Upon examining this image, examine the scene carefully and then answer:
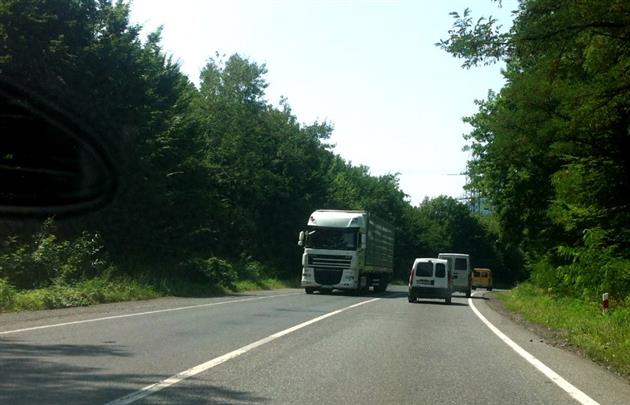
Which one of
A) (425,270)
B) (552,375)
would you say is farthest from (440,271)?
(552,375)

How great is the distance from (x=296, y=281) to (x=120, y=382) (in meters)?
50.1

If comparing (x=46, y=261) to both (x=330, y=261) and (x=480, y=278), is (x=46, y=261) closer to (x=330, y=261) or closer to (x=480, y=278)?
(x=330, y=261)

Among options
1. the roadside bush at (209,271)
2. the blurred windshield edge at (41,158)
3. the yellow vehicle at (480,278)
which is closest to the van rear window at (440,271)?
the roadside bush at (209,271)

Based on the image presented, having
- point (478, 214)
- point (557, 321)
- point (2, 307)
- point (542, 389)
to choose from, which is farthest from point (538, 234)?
point (478, 214)

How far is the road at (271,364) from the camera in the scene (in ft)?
27.5

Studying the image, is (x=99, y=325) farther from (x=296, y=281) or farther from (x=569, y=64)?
(x=296, y=281)

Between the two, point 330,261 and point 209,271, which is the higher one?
point 330,261

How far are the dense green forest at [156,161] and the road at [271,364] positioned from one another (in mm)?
8226

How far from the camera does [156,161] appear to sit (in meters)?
39.5

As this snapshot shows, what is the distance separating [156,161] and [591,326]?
27373 mm

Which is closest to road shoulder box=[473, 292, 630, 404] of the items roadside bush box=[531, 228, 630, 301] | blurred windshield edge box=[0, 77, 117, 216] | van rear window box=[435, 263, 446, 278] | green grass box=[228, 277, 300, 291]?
roadside bush box=[531, 228, 630, 301]

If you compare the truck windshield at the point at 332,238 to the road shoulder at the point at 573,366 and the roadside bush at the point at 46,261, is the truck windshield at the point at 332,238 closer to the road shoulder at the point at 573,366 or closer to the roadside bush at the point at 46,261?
the roadside bush at the point at 46,261

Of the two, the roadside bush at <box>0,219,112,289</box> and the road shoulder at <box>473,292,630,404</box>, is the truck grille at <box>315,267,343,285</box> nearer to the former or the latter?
the roadside bush at <box>0,219,112,289</box>

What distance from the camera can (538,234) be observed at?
37.2 metres
